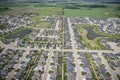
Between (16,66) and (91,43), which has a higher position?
(91,43)

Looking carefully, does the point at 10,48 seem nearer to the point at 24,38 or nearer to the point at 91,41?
the point at 24,38

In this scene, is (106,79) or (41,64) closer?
(106,79)

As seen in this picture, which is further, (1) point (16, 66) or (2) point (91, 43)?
(2) point (91, 43)

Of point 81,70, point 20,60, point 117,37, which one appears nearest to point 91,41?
point 117,37

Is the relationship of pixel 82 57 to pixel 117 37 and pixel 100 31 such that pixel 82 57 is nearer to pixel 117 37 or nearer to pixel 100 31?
pixel 117 37

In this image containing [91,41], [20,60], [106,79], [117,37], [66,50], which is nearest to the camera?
[106,79]

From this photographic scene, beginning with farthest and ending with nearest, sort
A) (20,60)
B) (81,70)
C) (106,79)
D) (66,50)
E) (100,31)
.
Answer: (100,31), (66,50), (20,60), (81,70), (106,79)

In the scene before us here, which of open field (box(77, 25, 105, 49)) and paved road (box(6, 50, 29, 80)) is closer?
paved road (box(6, 50, 29, 80))

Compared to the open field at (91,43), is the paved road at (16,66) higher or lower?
lower

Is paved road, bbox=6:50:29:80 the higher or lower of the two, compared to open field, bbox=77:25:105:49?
lower

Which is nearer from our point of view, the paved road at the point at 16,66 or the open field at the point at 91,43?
the paved road at the point at 16,66
